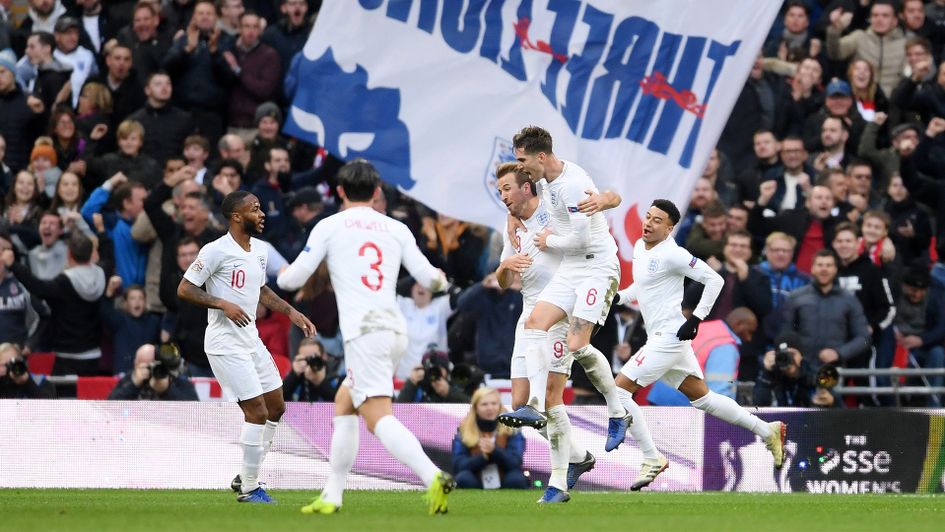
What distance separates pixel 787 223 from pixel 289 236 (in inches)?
229

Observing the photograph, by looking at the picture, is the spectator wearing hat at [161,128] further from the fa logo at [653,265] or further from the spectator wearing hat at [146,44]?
the fa logo at [653,265]

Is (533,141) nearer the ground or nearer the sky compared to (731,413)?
nearer the sky

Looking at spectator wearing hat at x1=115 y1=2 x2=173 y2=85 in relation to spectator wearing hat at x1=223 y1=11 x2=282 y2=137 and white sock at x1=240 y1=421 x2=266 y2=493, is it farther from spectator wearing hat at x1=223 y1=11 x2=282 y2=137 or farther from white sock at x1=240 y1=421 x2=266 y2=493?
white sock at x1=240 y1=421 x2=266 y2=493

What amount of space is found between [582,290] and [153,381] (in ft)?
18.8

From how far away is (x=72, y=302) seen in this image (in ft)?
66.4

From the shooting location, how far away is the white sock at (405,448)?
11867mm

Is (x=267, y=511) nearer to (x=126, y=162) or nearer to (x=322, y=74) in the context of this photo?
(x=322, y=74)

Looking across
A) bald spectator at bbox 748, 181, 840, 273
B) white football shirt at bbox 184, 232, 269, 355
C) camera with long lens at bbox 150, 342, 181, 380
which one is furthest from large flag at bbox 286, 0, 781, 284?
white football shirt at bbox 184, 232, 269, 355

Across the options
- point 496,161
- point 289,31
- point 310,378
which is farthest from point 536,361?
point 289,31

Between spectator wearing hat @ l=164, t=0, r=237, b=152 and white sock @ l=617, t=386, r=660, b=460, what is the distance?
8584 mm

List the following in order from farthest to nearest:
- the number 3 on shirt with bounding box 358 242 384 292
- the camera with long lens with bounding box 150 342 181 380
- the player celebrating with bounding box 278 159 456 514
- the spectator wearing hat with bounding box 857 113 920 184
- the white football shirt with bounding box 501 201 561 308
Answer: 1. the spectator wearing hat with bounding box 857 113 920 184
2. the camera with long lens with bounding box 150 342 181 380
3. the white football shirt with bounding box 501 201 561 308
4. the number 3 on shirt with bounding box 358 242 384 292
5. the player celebrating with bounding box 278 159 456 514

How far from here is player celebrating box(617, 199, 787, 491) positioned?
16.1 metres

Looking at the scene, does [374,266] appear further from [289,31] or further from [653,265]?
[289,31]

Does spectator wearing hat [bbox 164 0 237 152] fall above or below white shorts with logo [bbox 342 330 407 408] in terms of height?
above
